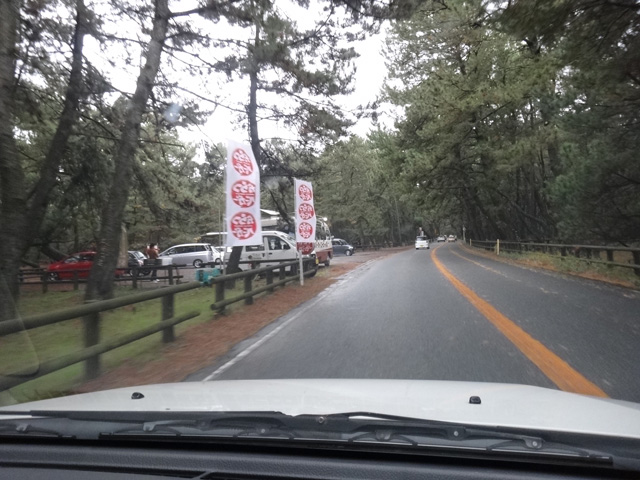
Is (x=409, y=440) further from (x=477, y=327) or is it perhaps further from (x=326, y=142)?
(x=326, y=142)

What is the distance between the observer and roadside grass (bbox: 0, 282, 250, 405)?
20.9ft

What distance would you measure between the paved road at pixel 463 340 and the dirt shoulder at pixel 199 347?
328mm

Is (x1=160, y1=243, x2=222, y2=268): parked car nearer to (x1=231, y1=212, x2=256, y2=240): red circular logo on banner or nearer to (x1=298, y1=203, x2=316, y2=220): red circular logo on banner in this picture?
(x1=298, y1=203, x2=316, y2=220): red circular logo on banner

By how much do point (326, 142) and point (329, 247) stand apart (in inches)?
524

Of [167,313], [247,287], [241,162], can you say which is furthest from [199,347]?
[241,162]

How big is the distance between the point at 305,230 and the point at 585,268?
1057 cm

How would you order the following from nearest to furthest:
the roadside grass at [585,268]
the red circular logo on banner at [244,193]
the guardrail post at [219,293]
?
the guardrail post at [219,293] < the red circular logo on banner at [244,193] < the roadside grass at [585,268]

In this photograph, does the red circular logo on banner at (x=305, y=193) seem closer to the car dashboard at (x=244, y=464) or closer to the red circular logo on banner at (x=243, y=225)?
the red circular logo on banner at (x=243, y=225)

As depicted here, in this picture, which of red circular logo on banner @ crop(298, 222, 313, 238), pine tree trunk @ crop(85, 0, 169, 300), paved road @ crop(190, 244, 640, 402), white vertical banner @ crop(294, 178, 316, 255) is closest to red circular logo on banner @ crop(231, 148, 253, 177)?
pine tree trunk @ crop(85, 0, 169, 300)

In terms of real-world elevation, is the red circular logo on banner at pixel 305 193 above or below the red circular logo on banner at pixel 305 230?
above

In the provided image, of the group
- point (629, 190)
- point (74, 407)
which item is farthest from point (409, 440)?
point (629, 190)

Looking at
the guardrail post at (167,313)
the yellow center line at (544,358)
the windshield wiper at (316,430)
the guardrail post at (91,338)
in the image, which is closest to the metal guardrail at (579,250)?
the yellow center line at (544,358)

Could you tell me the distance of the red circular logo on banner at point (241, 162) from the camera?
1295 centimetres

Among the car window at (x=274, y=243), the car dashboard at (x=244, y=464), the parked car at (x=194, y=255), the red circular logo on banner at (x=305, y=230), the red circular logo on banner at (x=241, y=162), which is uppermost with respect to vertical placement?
the red circular logo on banner at (x=241, y=162)
